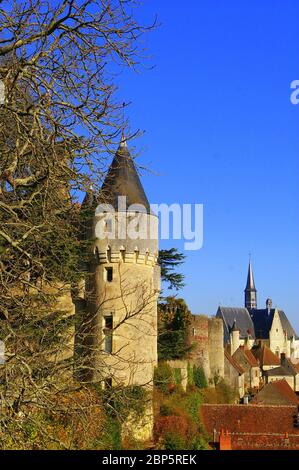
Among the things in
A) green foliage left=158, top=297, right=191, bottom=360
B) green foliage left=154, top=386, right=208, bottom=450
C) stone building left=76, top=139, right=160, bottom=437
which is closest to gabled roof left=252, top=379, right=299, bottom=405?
green foliage left=158, top=297, right=191, bottom=360

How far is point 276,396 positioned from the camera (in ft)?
127

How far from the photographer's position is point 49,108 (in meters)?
8.57

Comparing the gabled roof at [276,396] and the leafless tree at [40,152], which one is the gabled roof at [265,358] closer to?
the gabled roof at [276,396]

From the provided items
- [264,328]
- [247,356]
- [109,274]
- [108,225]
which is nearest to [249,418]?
[109,274]

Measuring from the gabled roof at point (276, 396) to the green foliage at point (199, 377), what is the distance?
8.32 meters

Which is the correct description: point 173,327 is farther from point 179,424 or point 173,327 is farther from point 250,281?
point 250,281

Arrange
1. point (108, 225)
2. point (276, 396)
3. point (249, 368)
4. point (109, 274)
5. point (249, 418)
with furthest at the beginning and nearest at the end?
point (249, 368), point (276, 396), point (249, 418), point (108, 225), point (109, 274)

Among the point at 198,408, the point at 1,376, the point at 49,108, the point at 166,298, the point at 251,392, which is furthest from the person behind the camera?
the point at 251,392

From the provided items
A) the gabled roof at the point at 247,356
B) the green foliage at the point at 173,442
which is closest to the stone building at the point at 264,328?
the gabled roof at the point at 247,356

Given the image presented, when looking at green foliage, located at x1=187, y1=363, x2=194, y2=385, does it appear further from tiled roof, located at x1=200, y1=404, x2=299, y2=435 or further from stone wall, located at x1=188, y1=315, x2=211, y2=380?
tiled roof, located at x1=200, y1=404, x2=299, y2=435

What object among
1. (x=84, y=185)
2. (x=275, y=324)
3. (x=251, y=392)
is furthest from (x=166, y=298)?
(x=275, y=324)

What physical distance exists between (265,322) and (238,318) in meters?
4.81
